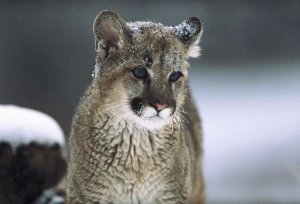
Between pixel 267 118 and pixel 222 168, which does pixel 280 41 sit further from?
pixel 222 168

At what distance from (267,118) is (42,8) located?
4450mm

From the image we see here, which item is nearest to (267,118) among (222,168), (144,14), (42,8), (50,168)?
(222,168)

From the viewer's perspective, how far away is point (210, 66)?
567 inches

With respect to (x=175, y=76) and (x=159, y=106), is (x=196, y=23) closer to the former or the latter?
(x=175, y=76)

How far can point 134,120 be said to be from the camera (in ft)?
22.4

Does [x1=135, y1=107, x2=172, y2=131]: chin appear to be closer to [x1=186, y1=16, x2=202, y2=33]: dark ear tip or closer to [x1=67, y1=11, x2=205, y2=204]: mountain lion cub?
[x1=67, y1=11, x2=205, y2=204]: mountain lion cub

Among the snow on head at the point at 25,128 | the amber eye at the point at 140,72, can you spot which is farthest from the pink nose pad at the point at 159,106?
the snow on head at the point at 25,128

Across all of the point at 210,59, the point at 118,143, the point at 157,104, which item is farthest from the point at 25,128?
the point at 210,59

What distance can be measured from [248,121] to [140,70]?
8.64m

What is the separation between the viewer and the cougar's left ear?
7.15 m

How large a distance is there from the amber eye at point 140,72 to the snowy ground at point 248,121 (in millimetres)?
7196

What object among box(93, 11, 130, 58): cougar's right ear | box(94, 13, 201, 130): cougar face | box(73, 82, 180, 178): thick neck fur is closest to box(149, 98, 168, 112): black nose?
box(94, 13, 201, 130): cougar face

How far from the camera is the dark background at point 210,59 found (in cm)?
1396

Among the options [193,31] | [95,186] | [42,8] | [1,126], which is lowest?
[95,186]
